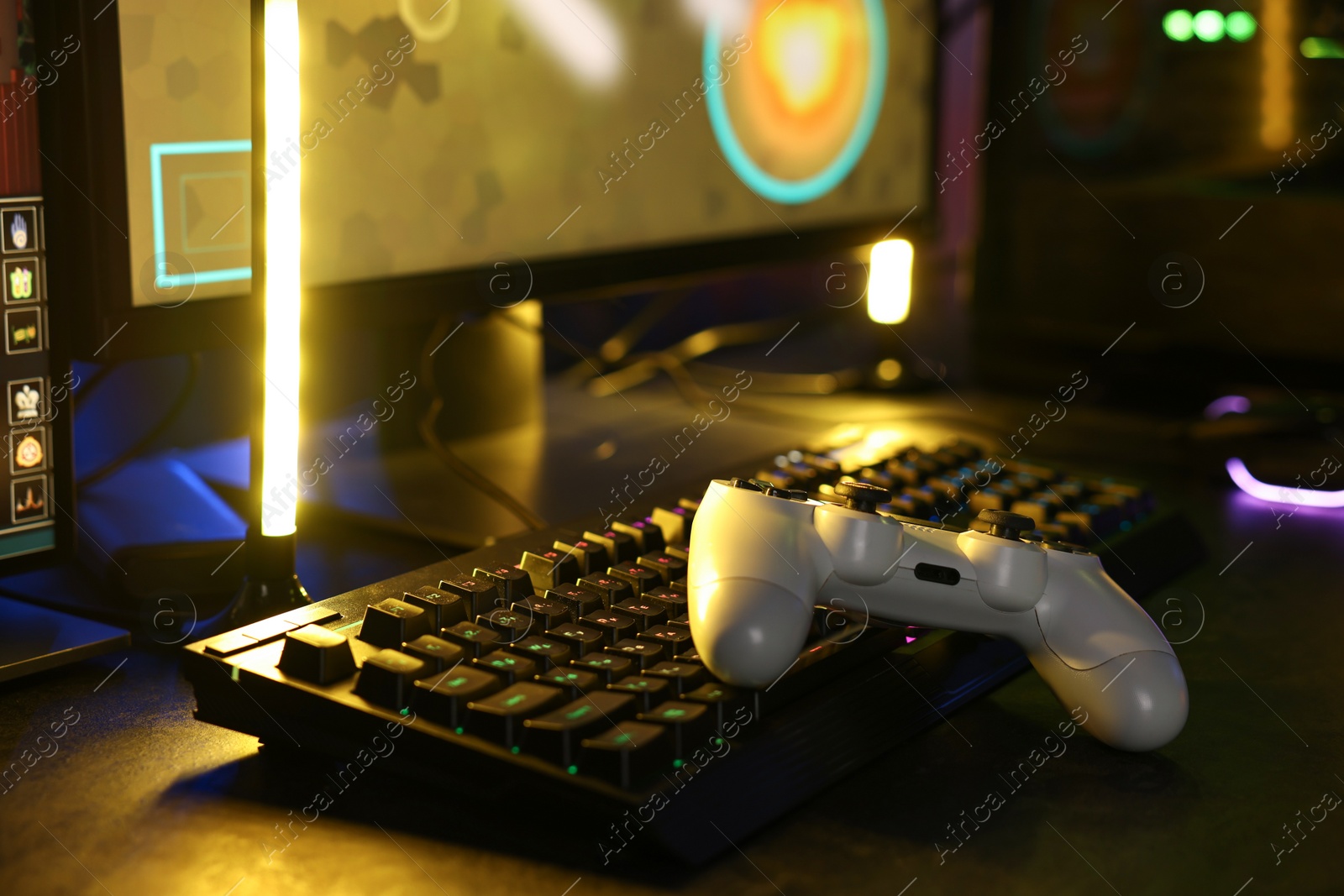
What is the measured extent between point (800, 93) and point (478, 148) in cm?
32

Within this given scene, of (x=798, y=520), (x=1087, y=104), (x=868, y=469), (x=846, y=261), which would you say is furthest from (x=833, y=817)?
(x=846, y=261)

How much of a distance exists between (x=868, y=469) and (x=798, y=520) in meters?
0.22

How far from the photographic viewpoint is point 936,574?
471 mm

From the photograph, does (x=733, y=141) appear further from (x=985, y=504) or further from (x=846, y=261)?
(x=846, y=261)

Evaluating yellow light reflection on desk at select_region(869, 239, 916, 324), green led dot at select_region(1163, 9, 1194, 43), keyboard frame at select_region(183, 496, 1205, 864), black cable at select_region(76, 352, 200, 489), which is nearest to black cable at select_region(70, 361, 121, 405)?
black cable at select_region(76, 352, 200, 489)

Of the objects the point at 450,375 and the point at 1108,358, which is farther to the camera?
the point at 1108,358

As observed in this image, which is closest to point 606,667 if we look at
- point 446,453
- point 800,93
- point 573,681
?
point 573,681

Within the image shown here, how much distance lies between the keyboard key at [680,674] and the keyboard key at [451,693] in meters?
0.06

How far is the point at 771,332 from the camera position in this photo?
1.31 meters

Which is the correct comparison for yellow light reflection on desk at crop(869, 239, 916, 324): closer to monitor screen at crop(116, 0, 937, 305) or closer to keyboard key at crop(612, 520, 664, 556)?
monitor screen at crop(116, 0, 937, 305)

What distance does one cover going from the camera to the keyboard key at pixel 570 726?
0.39 meters

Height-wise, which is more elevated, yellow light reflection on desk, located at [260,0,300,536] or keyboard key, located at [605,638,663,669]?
yellow light reflection on desk, located at [260,0,300,536]

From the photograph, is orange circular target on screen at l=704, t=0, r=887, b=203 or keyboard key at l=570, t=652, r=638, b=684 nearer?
keyboard key at l=570, t=652, r=638, b=684

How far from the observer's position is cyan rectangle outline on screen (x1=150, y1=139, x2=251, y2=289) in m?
0.54
